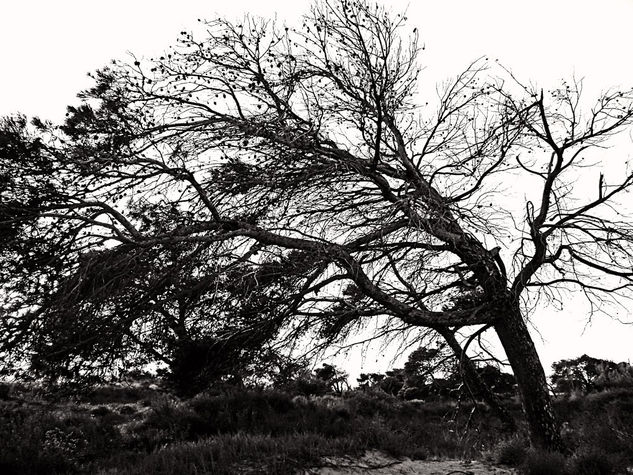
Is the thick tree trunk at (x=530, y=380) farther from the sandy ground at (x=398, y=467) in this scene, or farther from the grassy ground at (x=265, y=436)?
the sandy ground at (x=398, y=467)

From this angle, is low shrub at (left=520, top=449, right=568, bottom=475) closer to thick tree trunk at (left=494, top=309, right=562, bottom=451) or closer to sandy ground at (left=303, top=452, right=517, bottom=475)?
sandy ground at (left=303, top=452, right=517, bottom=475)

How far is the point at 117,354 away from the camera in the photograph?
5.52 m

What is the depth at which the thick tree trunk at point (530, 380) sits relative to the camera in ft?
21.6

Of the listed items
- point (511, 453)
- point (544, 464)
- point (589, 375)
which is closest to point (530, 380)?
point (511, 453)

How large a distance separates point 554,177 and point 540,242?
126 cm

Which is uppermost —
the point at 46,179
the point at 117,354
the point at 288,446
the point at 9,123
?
the point at 9,123

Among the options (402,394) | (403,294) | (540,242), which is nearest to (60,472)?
(403,294)

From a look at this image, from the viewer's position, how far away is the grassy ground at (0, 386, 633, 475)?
5.68 meters

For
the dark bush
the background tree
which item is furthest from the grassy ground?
the background tree

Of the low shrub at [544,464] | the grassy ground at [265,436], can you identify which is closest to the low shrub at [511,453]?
the grassy ground at [265,436]

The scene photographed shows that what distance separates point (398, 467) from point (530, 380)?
257 centimetres

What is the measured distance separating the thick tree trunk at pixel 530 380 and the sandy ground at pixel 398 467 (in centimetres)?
81

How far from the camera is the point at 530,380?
267 inches

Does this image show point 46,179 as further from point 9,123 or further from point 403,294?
point 403,294
